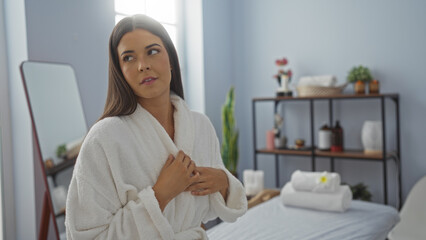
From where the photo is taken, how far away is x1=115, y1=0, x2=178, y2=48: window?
9.82 ft

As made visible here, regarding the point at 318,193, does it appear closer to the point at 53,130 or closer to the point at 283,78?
the point at 283,78

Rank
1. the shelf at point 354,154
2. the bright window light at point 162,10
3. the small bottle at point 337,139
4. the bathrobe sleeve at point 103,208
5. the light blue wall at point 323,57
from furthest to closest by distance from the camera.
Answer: the bright window light at point 162,10
the small bottle at point 337,139
the light blue wall at point 323,57
the shelf at point 354,154
the bathrobe sleeve at point 103,208

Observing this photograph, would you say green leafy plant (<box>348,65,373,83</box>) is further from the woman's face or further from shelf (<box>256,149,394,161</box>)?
the woman's face

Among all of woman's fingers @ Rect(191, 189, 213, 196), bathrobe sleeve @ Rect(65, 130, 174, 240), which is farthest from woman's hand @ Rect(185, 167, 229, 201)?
bathrobe sleeve @ Rect(65, 130, 174, 240)

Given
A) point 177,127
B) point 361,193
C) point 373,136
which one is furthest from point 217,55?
point 177,127

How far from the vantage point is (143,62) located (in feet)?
3.02

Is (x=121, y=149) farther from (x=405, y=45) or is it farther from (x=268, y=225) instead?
(x=405, y=45)

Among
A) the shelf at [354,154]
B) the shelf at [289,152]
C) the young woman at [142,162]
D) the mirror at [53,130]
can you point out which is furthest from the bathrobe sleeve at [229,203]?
the shelf at [289,152]

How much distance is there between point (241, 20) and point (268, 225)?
7.75ft

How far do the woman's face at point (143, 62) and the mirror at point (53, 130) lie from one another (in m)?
1.25

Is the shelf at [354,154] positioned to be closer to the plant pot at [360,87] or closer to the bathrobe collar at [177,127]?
the plant pot at [360,87]

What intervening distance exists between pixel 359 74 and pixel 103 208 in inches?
103

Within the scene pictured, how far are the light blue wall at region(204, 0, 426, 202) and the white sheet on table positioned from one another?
0.98 metres

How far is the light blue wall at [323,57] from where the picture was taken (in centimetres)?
297
